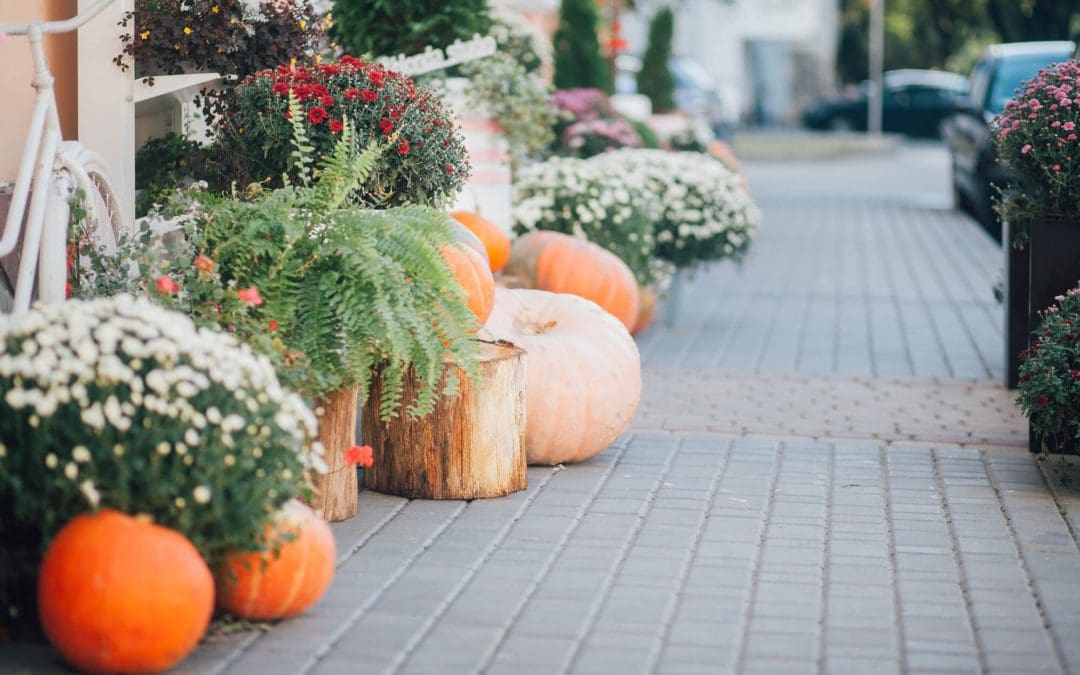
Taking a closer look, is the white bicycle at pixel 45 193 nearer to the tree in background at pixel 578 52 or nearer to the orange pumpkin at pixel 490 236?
the orange pumpkin at pixel 490 236

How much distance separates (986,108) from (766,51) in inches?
1354

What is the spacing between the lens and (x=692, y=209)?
9922 millimetres

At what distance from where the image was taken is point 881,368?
8.59 metres

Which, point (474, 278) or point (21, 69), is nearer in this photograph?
point (474, 278)

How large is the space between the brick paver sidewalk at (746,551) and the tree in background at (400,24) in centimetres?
244

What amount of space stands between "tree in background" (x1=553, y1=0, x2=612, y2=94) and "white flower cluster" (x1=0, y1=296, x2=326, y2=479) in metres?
11.5

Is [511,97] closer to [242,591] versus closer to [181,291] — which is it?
[181,291]

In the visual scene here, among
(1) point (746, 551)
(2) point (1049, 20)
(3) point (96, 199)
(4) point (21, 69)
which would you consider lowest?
(1) point (746, 551)

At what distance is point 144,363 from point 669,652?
1605 mm

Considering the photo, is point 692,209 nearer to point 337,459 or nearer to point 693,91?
point 337,459

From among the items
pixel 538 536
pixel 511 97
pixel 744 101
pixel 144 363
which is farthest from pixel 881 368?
pixel 744 101

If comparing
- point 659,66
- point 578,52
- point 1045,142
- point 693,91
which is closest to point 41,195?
point 1045,142

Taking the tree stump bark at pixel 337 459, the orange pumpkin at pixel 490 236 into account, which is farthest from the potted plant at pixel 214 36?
the tree stump bark at pixel 337 459

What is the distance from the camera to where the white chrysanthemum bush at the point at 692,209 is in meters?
9.85
